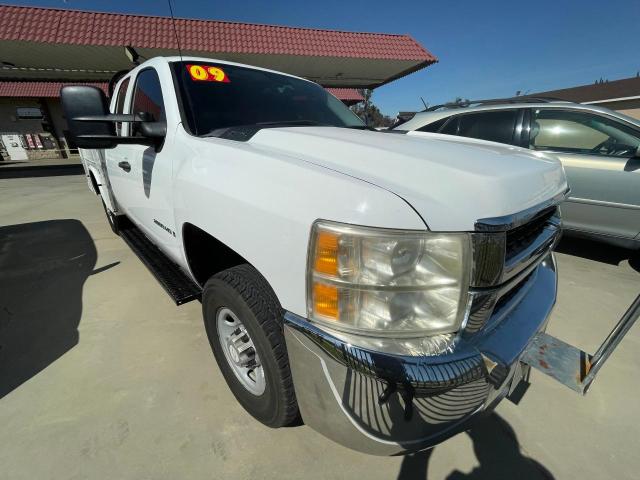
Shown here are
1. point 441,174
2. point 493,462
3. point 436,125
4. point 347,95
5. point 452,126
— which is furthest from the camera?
point 347,95

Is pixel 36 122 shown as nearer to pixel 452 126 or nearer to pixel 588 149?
pixel 452 126

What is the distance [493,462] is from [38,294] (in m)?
3.85

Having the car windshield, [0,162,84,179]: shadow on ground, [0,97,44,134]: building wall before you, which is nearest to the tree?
the car windshield

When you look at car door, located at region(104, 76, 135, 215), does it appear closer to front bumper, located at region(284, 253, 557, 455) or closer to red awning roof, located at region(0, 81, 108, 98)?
front bumper, located at region(284, 253, 557, 455)

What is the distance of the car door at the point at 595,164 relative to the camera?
3.33 metres

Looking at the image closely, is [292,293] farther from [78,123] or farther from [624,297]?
[624,297]

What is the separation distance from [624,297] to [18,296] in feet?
18.9

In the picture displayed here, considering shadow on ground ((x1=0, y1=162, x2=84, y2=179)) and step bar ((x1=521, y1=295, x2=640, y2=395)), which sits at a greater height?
step bar ((x1=521, y1=295, x2=640, y2=395))

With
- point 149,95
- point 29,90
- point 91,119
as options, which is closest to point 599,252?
point 149,95

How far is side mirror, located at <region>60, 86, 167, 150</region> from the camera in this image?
64.3 inches

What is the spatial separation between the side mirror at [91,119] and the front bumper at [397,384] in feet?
4.55

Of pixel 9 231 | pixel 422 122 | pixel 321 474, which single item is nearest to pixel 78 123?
pixel 321 474

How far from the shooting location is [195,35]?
32.4 feet

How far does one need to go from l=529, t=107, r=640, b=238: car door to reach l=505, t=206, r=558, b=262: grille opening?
276 cm
